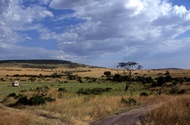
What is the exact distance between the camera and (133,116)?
16328mm

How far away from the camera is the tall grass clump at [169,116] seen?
14.5 metres

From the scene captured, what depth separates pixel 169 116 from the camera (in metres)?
14.8

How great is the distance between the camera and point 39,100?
83.1 ft

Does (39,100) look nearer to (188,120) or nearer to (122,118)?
(122,118)

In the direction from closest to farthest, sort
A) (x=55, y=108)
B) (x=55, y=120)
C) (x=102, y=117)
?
(x=55, y=120), (x=102, y=117), (x=55, y=108)

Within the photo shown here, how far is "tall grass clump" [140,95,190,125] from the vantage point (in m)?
14.5

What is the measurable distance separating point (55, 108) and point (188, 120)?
920cm

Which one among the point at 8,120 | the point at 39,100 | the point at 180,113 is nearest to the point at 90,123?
the point at 180,113

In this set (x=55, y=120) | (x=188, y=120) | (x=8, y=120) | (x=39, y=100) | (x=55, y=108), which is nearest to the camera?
(x=8, y=120)

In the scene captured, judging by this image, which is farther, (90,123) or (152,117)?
(90,123)

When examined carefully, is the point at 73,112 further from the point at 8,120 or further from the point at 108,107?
the point at 8,120

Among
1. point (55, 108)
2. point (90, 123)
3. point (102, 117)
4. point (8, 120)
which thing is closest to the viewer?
point (8, 120)

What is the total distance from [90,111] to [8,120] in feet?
28.5

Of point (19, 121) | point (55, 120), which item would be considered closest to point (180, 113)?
point (55, 120)
